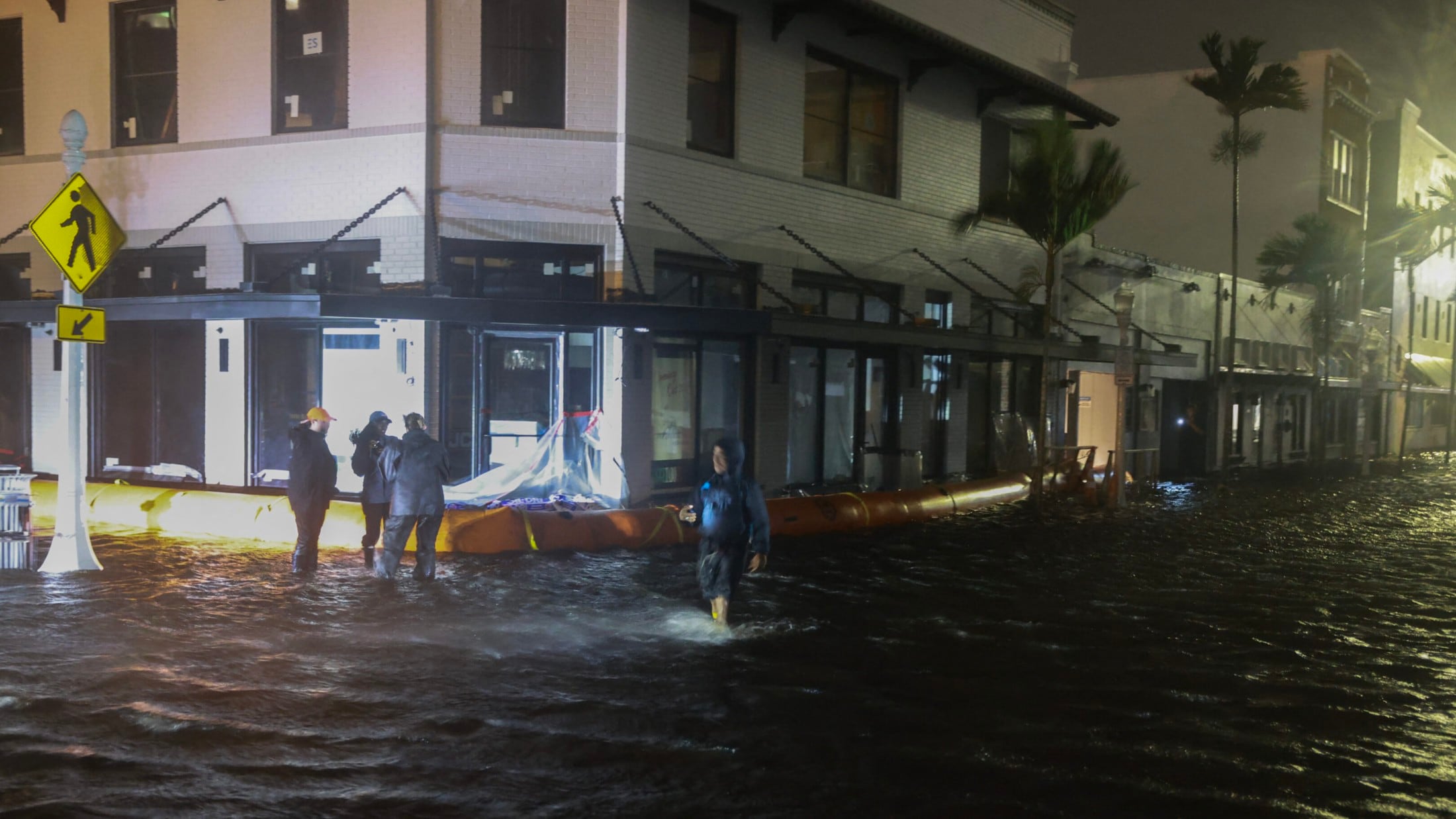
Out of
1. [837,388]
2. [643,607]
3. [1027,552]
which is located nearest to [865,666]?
[643,607]

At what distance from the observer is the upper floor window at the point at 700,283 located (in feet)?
54.1

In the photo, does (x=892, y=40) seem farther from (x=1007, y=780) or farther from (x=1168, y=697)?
(x=1007, y=780)

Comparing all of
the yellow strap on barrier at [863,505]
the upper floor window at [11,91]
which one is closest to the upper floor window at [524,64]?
the yellow strap on barrier at [863,505]

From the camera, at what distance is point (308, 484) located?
1132 centimetres

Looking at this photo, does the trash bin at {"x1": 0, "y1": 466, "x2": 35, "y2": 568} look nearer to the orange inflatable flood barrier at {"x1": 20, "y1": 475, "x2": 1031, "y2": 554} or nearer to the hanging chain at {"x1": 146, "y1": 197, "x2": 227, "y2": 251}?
the orange inflatable flood barrier at {"x1": 20, "y1": 475, "x2": 1031, "y2": 554}

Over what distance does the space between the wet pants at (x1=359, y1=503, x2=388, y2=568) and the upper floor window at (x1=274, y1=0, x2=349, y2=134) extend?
6.27 meters

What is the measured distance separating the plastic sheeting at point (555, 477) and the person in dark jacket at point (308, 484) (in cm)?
221

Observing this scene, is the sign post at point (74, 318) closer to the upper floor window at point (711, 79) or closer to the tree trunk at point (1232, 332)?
the upper floor window at point (711, 79)

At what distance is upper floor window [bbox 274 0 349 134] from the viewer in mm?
15375

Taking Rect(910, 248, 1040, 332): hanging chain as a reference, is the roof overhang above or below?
above

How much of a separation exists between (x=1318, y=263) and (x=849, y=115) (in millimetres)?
19216

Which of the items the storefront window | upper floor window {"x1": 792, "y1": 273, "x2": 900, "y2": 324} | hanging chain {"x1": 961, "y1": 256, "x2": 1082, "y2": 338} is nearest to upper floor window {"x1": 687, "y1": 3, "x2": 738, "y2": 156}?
upper floor window {"x1": 792, "y1": 273, "x2": 900, "y2": 324}

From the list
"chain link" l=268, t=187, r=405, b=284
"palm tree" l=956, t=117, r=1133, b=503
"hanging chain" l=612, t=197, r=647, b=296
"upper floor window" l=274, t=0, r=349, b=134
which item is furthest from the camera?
"palm tree" l=956, t=117, r=1133, b=503

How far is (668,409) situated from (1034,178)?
8420 millimetres
